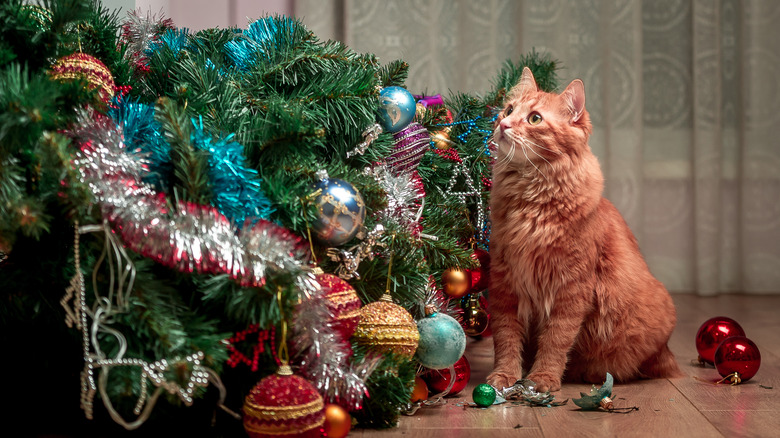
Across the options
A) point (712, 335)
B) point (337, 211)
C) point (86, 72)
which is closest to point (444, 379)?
point (337, 211)

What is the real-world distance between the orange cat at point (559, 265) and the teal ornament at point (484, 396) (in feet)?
0.28

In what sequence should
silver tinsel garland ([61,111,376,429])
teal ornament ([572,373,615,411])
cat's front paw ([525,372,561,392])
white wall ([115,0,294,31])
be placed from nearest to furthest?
silver tinsel garland ([61,111,376,429]) < teal ornament ([572,373,615,411]) < cat's front paw ([525,372,561,392]) < white wall ([115,0,294,31])

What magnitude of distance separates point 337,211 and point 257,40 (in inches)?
15.5

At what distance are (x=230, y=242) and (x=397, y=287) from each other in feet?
1.21

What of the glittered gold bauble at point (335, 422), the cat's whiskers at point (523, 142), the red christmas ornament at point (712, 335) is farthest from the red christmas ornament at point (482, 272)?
the glittered gold bauble at point (335, 422)

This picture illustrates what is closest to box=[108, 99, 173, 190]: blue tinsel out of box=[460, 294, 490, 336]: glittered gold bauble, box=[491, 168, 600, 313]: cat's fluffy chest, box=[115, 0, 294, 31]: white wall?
box=[491, 168, 600, 313]: cat's fluffy chest

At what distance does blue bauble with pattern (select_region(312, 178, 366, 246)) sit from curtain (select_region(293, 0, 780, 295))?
1441 millimetres

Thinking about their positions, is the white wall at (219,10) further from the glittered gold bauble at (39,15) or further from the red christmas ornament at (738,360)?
the red christmas ornament at (738,360)

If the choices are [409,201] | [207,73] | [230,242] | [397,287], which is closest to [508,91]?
[409,201]

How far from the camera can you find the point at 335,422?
0.91m

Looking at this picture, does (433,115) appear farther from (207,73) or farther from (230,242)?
(230,242)

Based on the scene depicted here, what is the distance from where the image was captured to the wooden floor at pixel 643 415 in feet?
3.36

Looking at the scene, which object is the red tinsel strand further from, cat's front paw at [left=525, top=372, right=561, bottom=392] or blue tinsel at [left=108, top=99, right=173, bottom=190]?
blue tinsel at [left=108, top=99, right=173, bottom=190]

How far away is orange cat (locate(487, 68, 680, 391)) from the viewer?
4.12 ft
